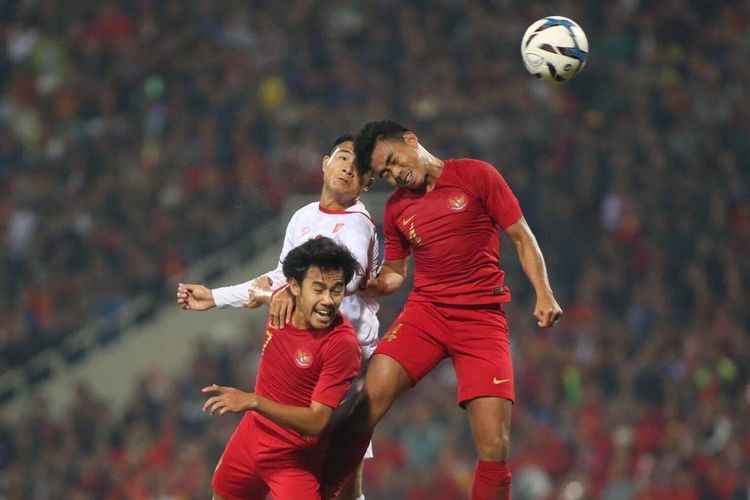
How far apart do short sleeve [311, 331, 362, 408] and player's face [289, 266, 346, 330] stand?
0.09 metres

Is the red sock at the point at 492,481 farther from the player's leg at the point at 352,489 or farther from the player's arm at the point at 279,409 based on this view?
the player's arm at the point at 279,409

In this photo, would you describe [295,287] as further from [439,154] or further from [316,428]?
[439,154]

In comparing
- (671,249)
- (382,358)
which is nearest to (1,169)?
(671,249)

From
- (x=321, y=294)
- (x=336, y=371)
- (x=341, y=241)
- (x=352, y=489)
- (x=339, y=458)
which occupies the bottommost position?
(x=352, y=489)

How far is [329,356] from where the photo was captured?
5.04 metres

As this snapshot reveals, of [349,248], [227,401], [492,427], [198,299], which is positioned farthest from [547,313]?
[198,299]

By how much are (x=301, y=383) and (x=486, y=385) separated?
78 cm

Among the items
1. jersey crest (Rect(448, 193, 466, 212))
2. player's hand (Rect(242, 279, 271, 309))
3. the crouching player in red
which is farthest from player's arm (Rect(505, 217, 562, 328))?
player's hand (Rect(242, 279, 271, 309))

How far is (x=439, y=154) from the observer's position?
1127cm

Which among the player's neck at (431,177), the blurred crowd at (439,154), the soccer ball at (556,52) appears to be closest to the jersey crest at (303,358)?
the player's neck at (431,177)

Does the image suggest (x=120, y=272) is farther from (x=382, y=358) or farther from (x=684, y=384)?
(x=382, y=358)

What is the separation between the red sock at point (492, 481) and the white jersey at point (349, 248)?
708 millimetres

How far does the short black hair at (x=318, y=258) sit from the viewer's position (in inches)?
198

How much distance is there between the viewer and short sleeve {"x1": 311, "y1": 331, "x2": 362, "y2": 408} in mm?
5008
